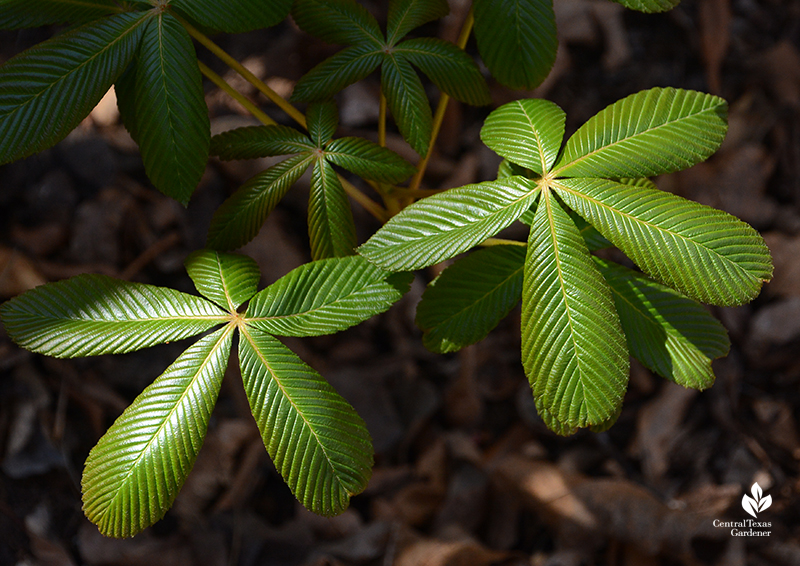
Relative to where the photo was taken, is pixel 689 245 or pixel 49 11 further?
pixel 49 11

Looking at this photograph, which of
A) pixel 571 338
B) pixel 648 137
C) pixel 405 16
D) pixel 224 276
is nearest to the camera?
pixel 571 338

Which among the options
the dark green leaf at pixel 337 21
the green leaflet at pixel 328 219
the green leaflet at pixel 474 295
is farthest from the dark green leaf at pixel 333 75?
the green leaflet at pixel 474 295

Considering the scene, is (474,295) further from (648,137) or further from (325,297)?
(648,137)

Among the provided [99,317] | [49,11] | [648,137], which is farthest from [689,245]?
[49,11]

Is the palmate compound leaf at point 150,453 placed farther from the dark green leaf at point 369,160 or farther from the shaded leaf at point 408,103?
the shaded leaf at point 408,103

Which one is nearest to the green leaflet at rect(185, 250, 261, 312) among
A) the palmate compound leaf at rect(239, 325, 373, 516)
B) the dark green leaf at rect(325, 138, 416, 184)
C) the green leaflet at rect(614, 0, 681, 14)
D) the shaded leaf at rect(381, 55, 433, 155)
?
the palmate compound leaf at rect(239, 325, 373, 516)

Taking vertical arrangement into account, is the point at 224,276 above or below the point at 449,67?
below
